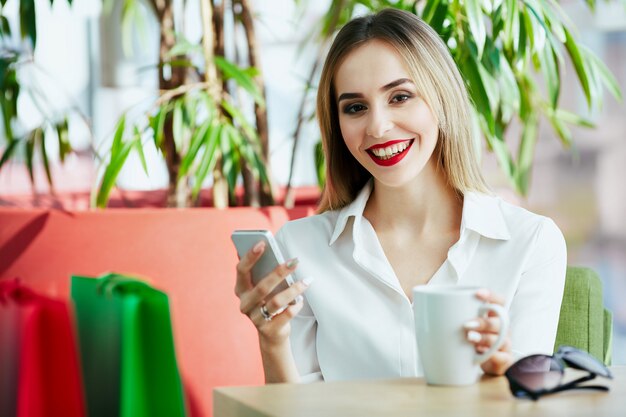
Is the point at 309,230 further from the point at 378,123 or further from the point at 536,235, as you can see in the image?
the point at 536,235

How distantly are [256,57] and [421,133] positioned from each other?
3.80 feet

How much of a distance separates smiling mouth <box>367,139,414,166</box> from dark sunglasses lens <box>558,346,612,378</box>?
0.63 meters

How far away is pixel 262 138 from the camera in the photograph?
2.59m

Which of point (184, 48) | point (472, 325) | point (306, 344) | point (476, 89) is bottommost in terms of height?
point (306, 344)

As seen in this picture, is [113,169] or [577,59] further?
[113,169]

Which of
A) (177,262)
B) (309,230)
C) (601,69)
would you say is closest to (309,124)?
(601,69)

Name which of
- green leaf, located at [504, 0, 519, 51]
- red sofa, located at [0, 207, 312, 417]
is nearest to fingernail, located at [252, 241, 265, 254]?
Result: red sofa, located at [0, 207, 312, 417]

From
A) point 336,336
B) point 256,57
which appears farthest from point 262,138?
point 336,336

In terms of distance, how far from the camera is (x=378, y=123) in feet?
4.97

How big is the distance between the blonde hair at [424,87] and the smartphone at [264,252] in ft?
1.62

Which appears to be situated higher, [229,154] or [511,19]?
[511,19]

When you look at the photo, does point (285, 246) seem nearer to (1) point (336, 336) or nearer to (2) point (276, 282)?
(1) point (336, 336)

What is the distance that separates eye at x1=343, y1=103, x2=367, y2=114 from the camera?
5.15 feet

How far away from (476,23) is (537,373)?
1.11m
